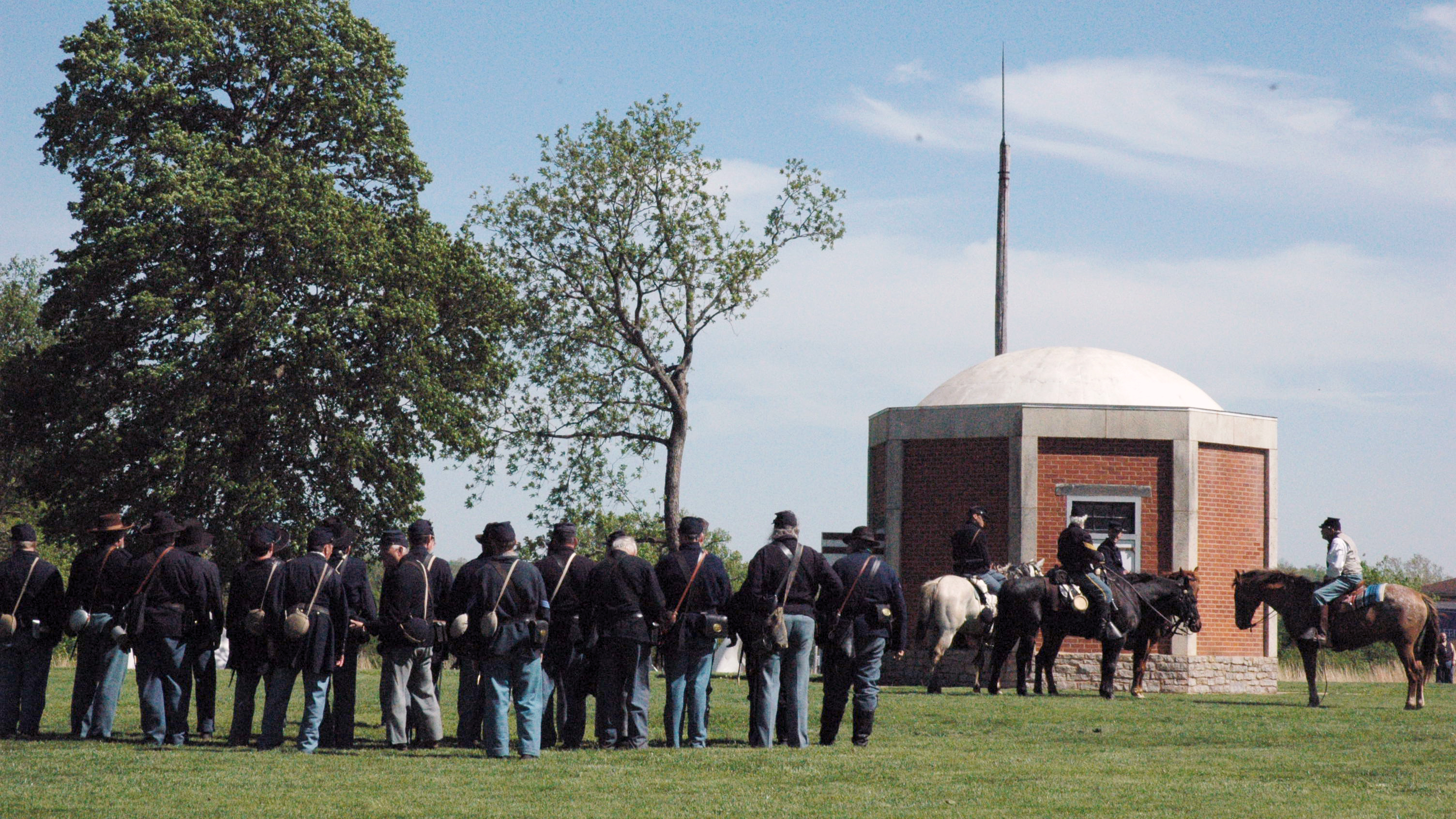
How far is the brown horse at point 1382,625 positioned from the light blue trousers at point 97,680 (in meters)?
12.7

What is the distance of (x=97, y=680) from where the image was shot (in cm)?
1332

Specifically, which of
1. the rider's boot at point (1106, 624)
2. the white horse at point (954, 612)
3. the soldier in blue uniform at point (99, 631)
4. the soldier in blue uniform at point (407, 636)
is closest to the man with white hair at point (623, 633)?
the soldier in blue uniform at point (407, 636)

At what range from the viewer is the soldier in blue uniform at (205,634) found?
13.2 metres

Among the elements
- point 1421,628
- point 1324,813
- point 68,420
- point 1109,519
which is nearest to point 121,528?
point 1324,813

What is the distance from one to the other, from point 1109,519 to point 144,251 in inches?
704

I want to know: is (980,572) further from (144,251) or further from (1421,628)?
(144,251)

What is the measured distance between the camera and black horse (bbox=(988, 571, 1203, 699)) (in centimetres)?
1981

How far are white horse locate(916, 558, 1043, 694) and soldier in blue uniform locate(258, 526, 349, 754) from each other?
9143mm

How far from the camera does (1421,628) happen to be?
18188mm

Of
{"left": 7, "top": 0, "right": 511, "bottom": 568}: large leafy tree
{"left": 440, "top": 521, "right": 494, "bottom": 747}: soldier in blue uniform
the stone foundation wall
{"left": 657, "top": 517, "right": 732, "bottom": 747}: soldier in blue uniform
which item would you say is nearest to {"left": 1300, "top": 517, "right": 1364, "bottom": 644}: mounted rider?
the stone foundation wall

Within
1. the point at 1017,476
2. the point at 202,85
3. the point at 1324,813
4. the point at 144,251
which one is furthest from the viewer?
the point at 202,85

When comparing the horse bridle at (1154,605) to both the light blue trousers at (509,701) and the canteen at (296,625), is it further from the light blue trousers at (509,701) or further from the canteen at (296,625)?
the canteen at (296,625)

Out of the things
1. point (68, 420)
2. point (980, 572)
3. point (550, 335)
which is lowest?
point (980, 572)

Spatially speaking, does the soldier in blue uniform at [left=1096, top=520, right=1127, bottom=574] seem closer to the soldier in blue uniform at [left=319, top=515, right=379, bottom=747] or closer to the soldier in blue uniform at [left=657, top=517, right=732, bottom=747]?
the soldier in blue uniform at [left=657, top=517, right=732, bottom=747]
